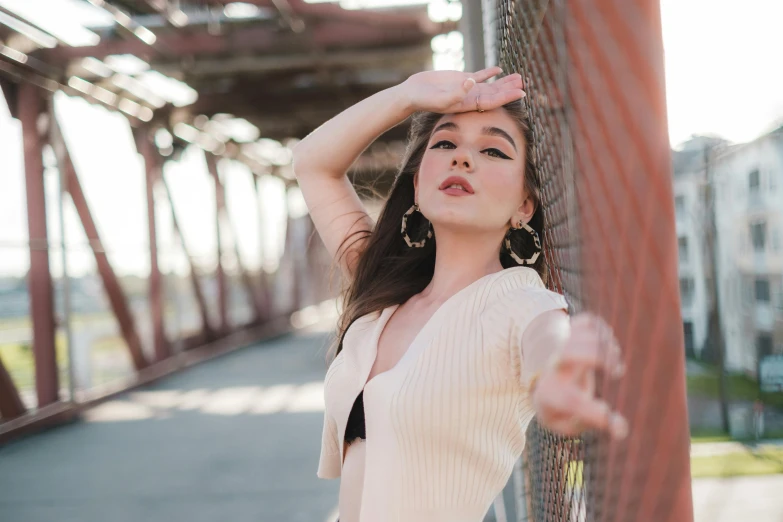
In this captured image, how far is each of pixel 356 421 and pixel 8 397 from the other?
19.5ft

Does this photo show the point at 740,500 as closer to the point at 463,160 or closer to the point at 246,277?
the point at 463,160

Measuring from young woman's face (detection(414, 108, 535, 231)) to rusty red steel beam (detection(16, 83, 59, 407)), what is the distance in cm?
638

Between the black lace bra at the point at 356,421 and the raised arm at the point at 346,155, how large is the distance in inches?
23.7

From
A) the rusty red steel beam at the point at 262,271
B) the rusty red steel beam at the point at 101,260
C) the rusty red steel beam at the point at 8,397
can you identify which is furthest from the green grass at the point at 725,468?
the rusty red steel beam at the point at 262,271

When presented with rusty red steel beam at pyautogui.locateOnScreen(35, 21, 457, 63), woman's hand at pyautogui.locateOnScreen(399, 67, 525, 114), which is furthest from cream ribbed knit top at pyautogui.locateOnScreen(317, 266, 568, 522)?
rusty red steel beam at pyautogui.locateOnScreen(35, 21, 457, 63)

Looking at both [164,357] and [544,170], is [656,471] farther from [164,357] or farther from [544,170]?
[164,357]

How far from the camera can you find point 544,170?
5.48 feet

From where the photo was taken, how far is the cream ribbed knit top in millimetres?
1361

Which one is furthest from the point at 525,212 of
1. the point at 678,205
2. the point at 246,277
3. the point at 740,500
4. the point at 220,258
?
the point at 246,277

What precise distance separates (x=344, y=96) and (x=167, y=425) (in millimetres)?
5338

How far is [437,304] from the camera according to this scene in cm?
168

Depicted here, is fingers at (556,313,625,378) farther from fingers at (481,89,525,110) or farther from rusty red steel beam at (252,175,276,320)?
rusty red steel beam at (252,175,276,320)

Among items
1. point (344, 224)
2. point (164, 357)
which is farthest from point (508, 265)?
point (164, 357)

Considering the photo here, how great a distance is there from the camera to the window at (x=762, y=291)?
1089 millimetres
